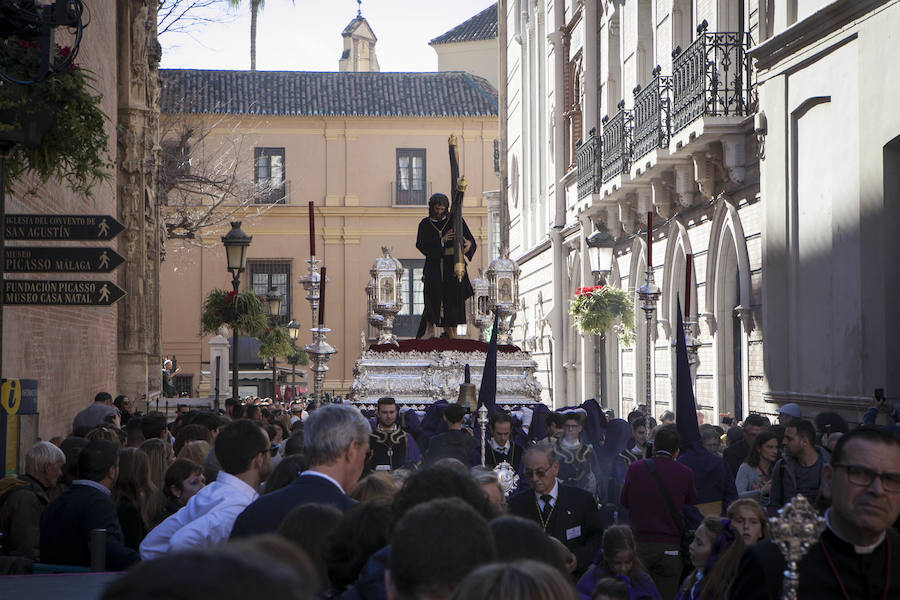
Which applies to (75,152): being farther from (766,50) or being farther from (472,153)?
(472,153)

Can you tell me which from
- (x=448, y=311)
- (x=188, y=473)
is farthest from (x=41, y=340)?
(x=188, y=473)

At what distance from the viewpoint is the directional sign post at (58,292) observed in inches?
331

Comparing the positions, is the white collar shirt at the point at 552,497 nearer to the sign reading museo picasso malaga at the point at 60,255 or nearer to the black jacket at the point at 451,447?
the black jacket at the point at 451,447

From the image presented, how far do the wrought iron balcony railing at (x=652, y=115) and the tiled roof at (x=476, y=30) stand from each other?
4156cm

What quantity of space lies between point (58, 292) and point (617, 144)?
52.4ft

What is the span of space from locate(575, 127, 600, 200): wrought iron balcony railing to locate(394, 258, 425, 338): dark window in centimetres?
2535

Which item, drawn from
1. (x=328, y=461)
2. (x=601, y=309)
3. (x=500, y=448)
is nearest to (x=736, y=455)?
(x=500, y=448)

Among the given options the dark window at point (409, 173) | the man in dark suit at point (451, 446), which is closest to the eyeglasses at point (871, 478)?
the man in dark suit at point (451, 446)

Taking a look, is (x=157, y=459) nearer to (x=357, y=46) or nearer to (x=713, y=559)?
(x=713, y=559)

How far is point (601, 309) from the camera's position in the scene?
2077cm

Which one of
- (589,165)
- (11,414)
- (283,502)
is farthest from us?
(589,165)

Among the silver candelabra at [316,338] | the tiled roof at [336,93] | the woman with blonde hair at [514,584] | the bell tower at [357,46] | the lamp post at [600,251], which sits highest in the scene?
the bell tower at [357,46]

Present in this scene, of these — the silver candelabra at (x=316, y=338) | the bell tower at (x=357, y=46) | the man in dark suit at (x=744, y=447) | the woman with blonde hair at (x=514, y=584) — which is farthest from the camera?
the bell tower at (x=357, y=46)

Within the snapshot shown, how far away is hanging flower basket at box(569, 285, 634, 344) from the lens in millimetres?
20781
